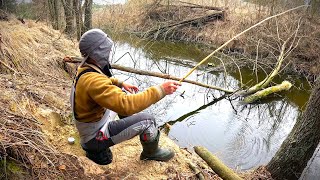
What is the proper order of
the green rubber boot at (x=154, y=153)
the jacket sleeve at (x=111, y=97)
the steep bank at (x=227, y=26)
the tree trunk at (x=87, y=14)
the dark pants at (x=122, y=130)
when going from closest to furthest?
the jacket sleeve at (x=111, y=97) → the dark pants at (x=122, y=130) → the green rubber boot at (x=154, y=153) → the steep bank at (x=227, y=26) → the tree trunk at (x=87, y=14)

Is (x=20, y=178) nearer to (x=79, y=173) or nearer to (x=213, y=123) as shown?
(x=79, y=173)

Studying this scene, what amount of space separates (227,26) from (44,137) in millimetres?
11348

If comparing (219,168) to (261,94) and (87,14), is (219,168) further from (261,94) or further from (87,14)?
(87,14)

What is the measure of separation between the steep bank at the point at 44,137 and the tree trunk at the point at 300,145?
2.82 feet

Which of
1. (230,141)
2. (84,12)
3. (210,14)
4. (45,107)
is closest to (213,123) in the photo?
(230,141)

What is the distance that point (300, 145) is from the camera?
148 inches

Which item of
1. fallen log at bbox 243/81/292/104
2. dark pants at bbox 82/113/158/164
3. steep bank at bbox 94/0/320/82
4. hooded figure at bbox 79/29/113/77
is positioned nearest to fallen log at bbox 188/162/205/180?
dark pants at bbox 82/113/158/164

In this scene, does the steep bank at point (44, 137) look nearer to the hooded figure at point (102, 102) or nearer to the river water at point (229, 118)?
the hooded figure at point (102, 102)

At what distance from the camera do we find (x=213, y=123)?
6.75 meters

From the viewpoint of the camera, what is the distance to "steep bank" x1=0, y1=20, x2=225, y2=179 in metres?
2.62

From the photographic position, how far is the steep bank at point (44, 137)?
262cm

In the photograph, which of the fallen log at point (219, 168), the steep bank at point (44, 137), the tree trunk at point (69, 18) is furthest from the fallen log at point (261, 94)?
the tree trunk at point (69, 18)

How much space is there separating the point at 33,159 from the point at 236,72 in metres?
8.53

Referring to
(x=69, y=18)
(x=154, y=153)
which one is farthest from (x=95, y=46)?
(x=69, y=18)
